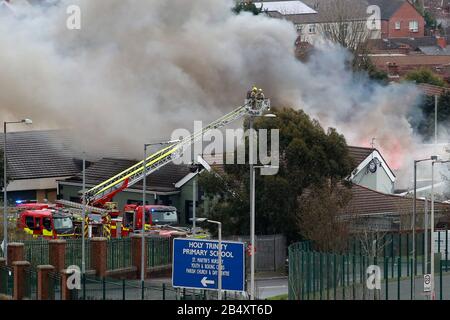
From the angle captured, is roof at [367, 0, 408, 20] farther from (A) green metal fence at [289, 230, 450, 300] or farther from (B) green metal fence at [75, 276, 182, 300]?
(B) green metal fence at [75, 276, 182, 300]

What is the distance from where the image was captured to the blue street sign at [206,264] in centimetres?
3500

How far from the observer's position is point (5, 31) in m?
72.8

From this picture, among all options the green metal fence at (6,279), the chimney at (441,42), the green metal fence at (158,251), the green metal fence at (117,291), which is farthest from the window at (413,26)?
the green metal fence at (117,291)

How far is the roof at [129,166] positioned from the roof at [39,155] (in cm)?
169

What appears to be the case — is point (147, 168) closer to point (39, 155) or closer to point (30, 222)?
point (30, 222)

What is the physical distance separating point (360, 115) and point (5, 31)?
2158cm

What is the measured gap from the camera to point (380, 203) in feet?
208

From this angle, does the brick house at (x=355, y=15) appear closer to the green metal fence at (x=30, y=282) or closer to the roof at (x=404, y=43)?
the roof at (x=404, y=43)

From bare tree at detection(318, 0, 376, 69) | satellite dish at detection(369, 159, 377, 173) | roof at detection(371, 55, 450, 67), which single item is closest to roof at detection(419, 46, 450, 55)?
roof at detection(371, 55, 450, 67)

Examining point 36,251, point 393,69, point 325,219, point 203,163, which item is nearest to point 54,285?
point 36,251

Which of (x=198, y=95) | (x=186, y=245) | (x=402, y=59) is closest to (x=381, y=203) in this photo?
(x=198, y=95)

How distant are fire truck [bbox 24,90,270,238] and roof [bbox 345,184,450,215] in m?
5.66

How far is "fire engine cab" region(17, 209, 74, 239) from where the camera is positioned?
5731 cm

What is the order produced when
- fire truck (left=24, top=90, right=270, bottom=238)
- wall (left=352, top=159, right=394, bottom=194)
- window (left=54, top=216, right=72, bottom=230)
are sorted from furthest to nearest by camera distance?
wall (left=352, top=159, right=394, bottom=194), fire truck (left=24, top=90, right=270, bottom=238), window (left=54, top=216, right=72, bottom=230)
